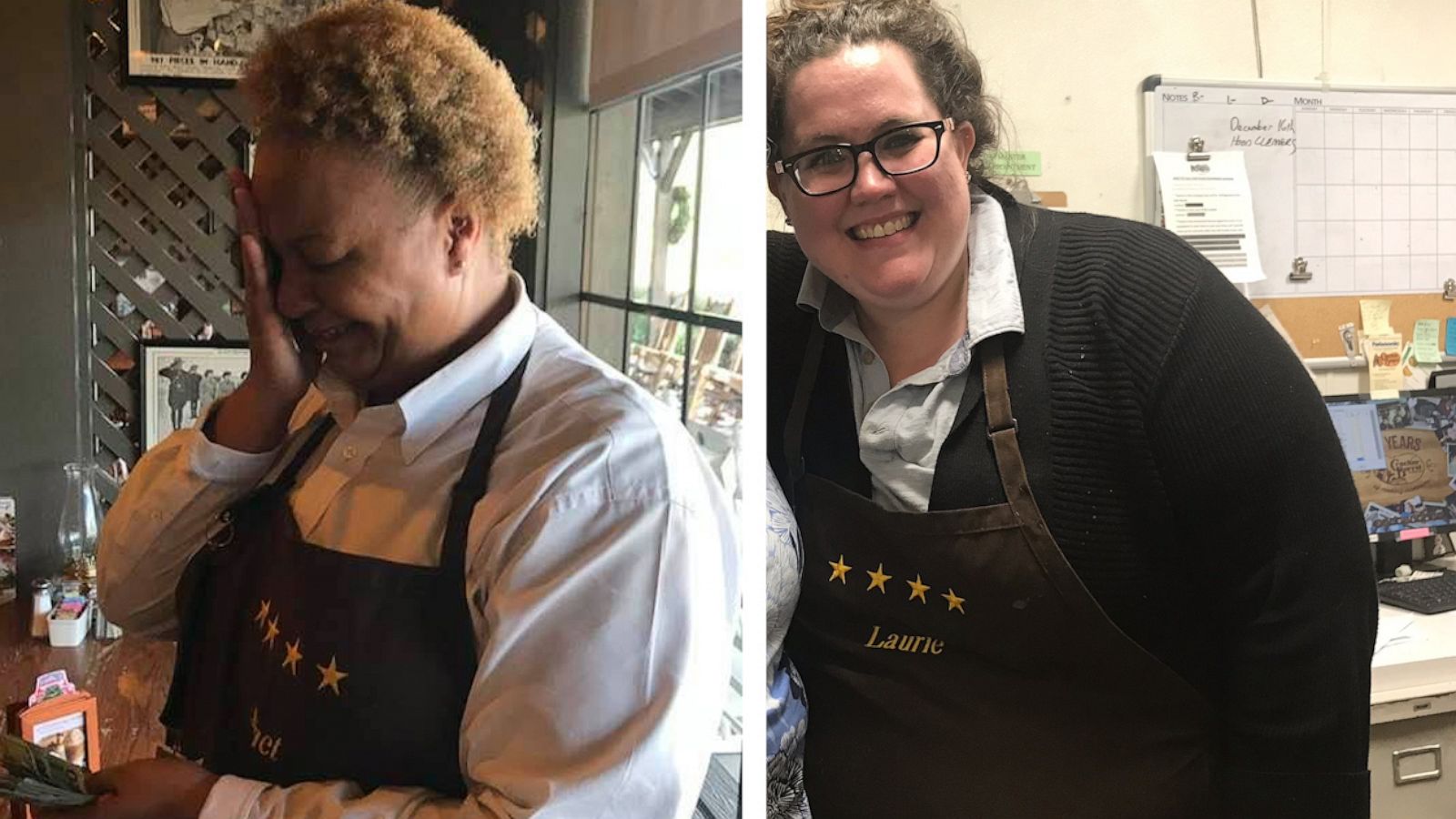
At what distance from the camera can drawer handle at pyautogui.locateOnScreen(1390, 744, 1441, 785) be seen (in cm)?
85

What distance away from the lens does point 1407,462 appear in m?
0.92

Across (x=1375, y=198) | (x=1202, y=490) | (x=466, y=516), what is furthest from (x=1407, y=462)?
(x=466, y=516)

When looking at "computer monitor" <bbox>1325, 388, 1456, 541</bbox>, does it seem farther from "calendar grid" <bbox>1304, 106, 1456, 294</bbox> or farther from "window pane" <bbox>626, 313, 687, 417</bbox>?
"window pane" <bbox>626, 313, 687, 417</bbox>

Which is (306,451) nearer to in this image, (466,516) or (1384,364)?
(466,516)

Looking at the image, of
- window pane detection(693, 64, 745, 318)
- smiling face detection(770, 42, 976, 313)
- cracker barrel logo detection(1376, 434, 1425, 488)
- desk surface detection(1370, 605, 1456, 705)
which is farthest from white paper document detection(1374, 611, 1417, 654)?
window pane detection(693, 64, 745, 318)

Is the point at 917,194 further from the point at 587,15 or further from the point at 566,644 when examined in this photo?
the point at 566,644

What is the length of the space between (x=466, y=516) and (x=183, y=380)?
0.19 m

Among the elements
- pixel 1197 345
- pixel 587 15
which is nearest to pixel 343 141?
pixel 587 15

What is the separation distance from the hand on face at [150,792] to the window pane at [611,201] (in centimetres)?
34

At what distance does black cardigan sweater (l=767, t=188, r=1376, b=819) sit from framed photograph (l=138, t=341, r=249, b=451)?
0.43 metres

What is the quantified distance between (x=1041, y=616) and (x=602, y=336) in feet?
1.09

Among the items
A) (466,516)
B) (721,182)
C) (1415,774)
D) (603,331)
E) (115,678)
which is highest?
(721,182)

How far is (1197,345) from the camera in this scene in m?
0.61

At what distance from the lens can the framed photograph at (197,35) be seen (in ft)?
1.88
